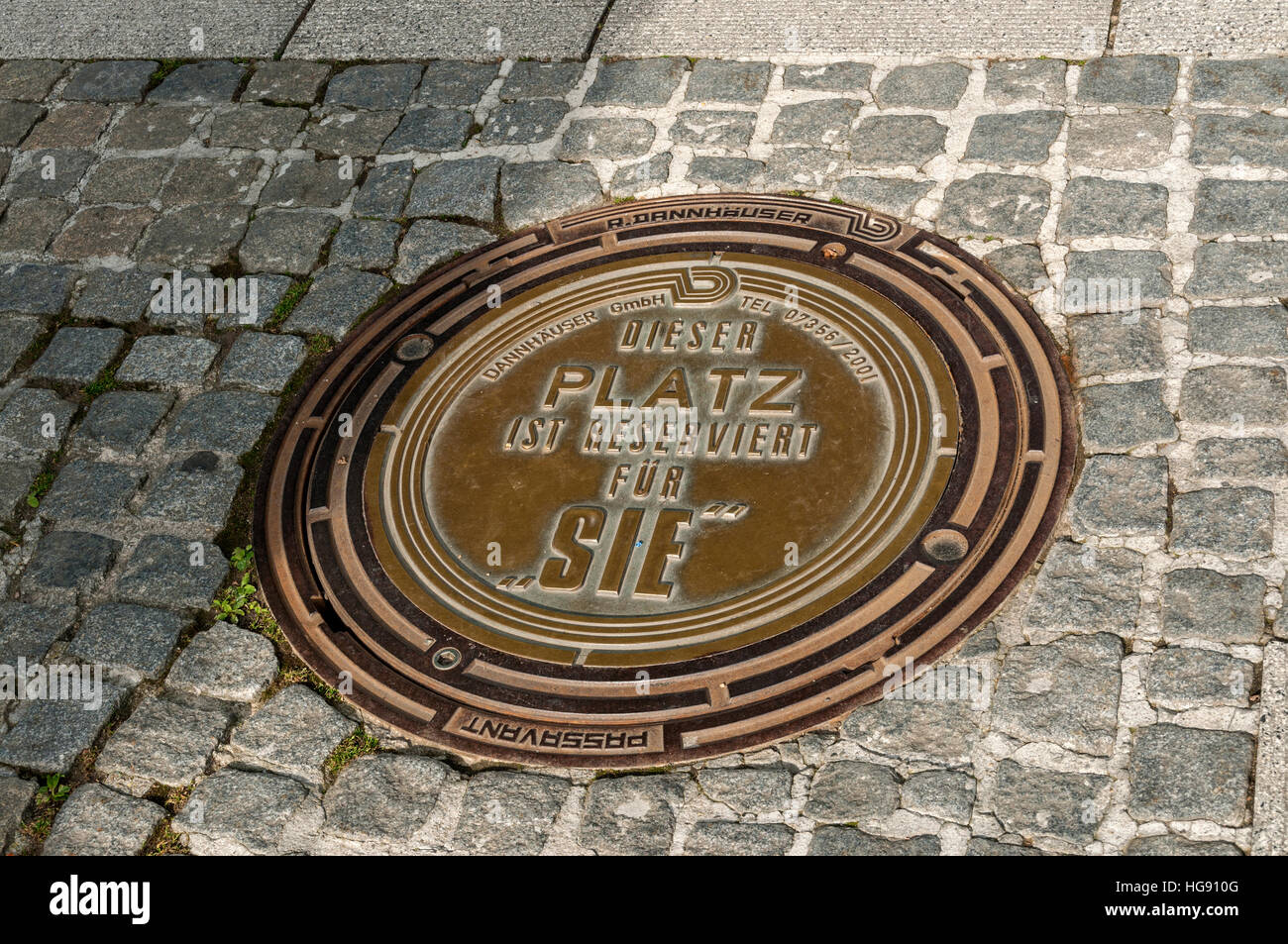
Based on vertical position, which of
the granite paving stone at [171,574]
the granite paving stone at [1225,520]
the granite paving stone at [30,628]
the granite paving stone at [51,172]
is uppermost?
the granite paving stone at [51,172]

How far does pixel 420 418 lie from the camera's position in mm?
3922

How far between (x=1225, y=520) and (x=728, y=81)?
2467 millimetres

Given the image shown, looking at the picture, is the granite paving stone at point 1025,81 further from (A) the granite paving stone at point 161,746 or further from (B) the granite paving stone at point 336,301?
(A) the granite paving stone at point 161,746

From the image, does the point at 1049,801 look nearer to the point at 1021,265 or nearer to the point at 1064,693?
the point at 1064,693

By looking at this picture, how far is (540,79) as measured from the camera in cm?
507

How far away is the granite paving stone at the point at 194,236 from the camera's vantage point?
15.1 feet

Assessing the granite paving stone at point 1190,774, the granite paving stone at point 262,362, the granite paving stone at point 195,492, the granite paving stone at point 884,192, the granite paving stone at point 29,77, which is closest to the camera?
the granite paving stone at point 1190,774

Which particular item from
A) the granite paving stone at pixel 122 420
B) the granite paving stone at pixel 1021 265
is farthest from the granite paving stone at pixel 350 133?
the granite paving stone at pixel 1021 265

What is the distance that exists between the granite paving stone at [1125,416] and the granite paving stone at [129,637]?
2.40m

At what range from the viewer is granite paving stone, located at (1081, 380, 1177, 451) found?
348cm

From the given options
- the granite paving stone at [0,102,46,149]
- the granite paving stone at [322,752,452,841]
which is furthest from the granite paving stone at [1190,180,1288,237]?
the granite paving stone at [0,102,46,149]

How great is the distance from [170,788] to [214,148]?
2.70 meters

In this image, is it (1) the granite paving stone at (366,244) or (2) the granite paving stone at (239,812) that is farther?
(1) the granite paving stone at (366,244)

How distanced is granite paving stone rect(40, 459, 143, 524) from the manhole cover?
0.42 m
